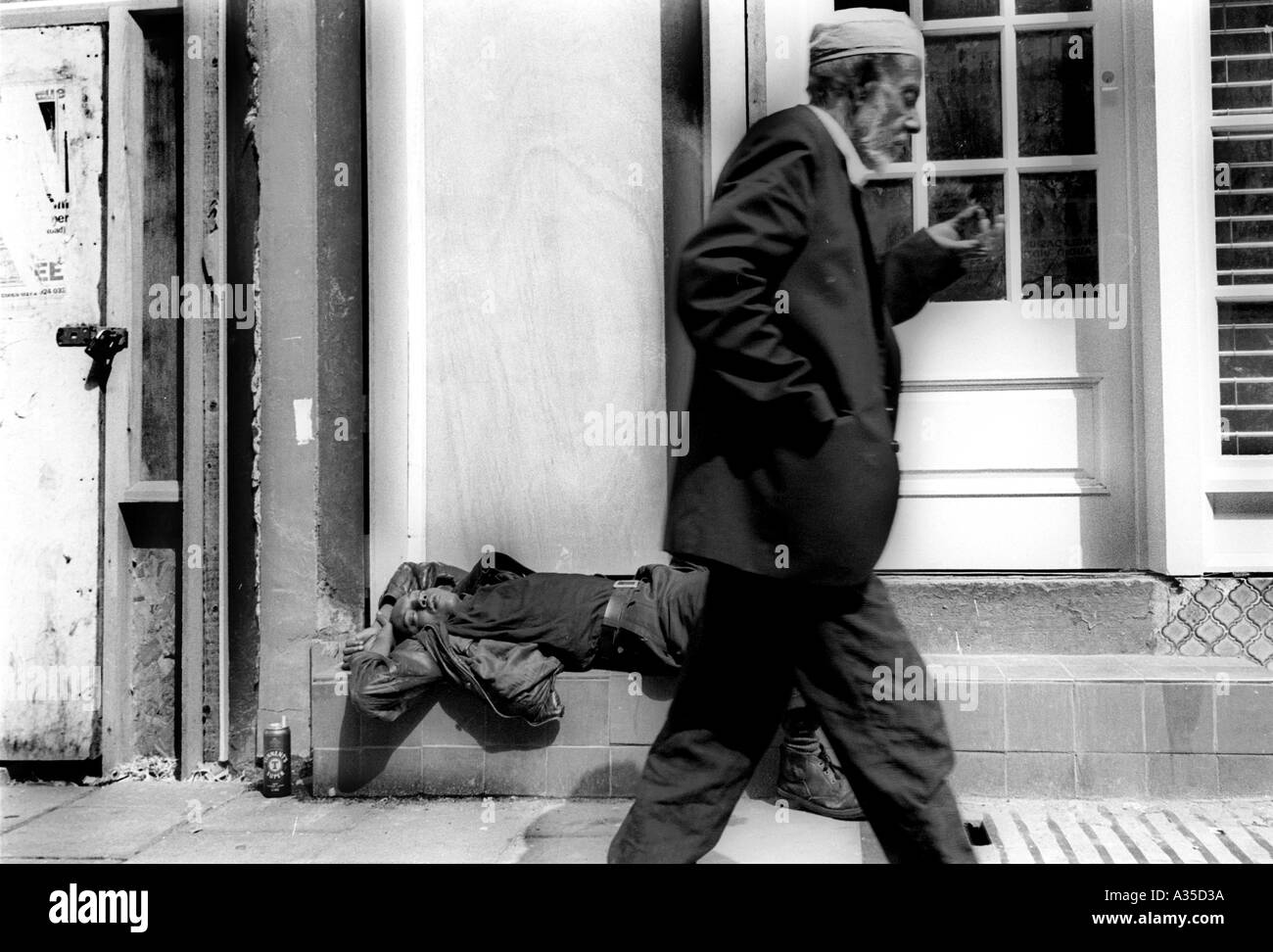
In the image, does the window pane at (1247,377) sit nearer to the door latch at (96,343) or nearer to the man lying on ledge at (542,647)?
the man lying on ledge at (542,647)

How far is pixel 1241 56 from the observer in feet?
14.5

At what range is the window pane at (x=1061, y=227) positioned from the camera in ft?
15.0

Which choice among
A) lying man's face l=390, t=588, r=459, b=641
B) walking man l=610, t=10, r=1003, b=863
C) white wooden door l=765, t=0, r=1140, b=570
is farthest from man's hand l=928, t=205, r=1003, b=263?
lying man's face l=390, t=588, r=459, b=641

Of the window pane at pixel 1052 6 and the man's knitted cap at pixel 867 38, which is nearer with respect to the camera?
the man's knitted cap at pixel 867 38

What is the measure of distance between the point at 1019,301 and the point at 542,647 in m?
2.40

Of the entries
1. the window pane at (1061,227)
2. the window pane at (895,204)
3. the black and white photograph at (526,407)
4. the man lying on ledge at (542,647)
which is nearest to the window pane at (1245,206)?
the black and white photograph at (526,407)

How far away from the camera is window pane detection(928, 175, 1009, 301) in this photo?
4641 millimetres

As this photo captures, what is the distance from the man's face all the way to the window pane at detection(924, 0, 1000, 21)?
2156 mm

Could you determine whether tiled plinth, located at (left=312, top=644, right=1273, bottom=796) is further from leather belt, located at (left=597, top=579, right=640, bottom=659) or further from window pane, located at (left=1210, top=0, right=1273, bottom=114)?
window pane, located at (left=1210, top=0, right=1273, bottom=114)

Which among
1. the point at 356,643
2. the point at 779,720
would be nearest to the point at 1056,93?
the point at 779,720

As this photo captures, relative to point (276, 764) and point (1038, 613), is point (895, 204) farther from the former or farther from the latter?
point (276, 764)

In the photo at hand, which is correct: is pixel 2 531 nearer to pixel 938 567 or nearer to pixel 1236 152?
pixel 938 567

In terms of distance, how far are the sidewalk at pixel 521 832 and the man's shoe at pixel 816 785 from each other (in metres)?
0.05

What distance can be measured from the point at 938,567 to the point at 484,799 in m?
2.03
